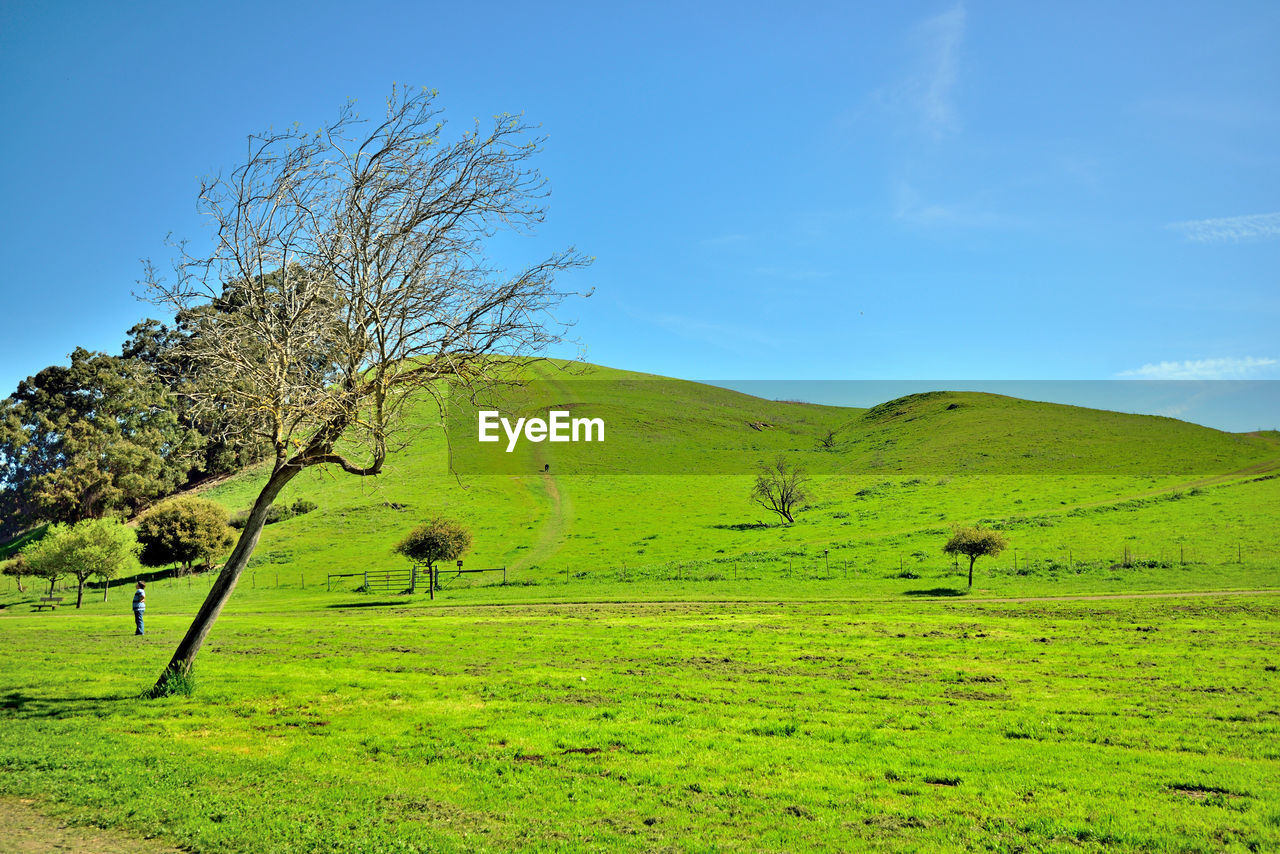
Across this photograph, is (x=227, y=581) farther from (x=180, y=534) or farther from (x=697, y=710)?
(x=180, y=534)

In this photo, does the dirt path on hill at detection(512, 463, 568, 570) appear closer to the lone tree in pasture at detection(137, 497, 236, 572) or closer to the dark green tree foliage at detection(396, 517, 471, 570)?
the dark green tree foliage at detection(396, 517, 471, 570)

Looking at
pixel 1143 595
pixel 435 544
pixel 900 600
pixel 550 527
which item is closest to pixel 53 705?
pixel 435 544

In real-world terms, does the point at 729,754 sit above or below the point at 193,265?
below

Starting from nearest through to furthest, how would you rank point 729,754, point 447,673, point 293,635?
point 729,754 → point 447,673 → point 293,635

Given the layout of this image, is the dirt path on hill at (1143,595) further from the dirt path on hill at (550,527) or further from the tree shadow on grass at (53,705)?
the tree shadow on grass at (53,705)

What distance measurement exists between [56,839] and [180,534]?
56235mm

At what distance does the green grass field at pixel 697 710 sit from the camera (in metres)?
9.13

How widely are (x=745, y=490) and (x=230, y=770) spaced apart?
75874mm

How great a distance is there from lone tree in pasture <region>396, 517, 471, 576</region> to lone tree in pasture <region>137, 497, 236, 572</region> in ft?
70.2

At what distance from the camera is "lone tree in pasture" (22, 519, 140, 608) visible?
44906 millimetres

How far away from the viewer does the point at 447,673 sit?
18719 millimetres

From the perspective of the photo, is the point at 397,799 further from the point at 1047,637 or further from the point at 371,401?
the point at 1047,637

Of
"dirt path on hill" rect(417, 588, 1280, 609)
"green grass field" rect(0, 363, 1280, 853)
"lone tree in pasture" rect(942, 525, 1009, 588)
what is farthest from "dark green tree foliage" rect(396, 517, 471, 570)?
"lone tree in pasture" rect(942, 525, 1009, 588)

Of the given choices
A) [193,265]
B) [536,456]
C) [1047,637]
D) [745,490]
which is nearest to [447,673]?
[193,265]
